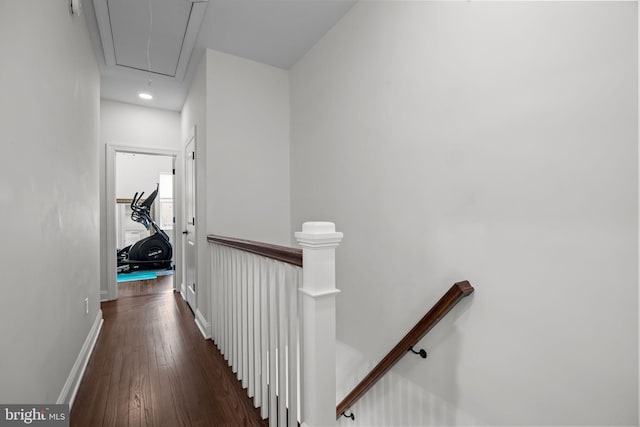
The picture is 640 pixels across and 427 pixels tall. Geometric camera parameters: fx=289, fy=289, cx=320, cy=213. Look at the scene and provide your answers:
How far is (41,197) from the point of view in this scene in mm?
1401

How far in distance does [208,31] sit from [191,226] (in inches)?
83.9

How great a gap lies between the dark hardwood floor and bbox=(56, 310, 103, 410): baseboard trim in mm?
40

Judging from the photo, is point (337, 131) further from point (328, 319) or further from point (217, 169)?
point (328, 319)

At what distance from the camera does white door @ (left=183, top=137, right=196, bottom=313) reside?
3.34 metres

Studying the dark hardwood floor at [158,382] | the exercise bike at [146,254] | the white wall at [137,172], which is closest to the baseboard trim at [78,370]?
the dark hardwood floor at [158,382]

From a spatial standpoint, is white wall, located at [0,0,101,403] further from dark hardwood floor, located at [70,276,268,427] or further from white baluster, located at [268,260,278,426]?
white baluster, located at [268,260,278,426]

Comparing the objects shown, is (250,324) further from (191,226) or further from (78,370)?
(191,226)

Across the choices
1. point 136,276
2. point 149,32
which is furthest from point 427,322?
point 136,276

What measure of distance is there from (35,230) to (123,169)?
6.88 m

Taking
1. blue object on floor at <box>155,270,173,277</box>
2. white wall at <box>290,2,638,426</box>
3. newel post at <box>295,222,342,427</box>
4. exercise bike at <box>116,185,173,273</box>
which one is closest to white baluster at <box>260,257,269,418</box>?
newel post at <box>295,222,342,427</box>

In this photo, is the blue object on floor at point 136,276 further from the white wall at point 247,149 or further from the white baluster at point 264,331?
the white baluster at point 264,331

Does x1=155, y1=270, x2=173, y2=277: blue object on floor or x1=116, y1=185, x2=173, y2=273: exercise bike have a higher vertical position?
x1=116, y1=185, x2=173, y2=273: exercise bike

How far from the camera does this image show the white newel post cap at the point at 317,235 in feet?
3.63

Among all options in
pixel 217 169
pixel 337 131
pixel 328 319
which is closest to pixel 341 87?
pixel 337 131
